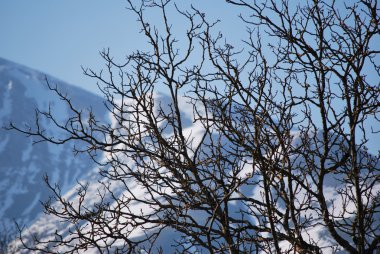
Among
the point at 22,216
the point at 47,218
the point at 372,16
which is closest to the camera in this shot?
the point at 372,16

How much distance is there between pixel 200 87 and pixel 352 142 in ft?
7.79

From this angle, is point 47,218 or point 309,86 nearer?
point 309,86

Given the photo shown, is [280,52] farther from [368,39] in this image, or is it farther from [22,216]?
[22,216]

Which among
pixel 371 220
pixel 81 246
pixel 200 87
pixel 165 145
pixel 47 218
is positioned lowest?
pixel 371 220

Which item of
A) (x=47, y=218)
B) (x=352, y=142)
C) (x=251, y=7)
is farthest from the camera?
(x=47, y=218)

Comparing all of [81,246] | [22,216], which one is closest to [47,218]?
[22,216]

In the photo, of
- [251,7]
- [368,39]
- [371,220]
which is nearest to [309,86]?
[368,39]

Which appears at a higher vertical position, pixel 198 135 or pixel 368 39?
pixel 198 135

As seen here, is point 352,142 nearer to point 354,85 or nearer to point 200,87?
point 354,85

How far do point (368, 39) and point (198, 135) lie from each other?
187 meters

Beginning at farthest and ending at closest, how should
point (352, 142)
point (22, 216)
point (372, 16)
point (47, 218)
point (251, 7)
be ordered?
point (22, 216)
point (47, 218)
point (251, 7)
point (372, 16)
point (352, 142)

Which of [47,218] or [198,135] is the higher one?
[198,135]

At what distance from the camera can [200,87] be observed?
599cm

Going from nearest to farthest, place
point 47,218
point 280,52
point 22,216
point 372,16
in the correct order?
point 372,16 < point 280,52 < point 47,218 < point 22,216
